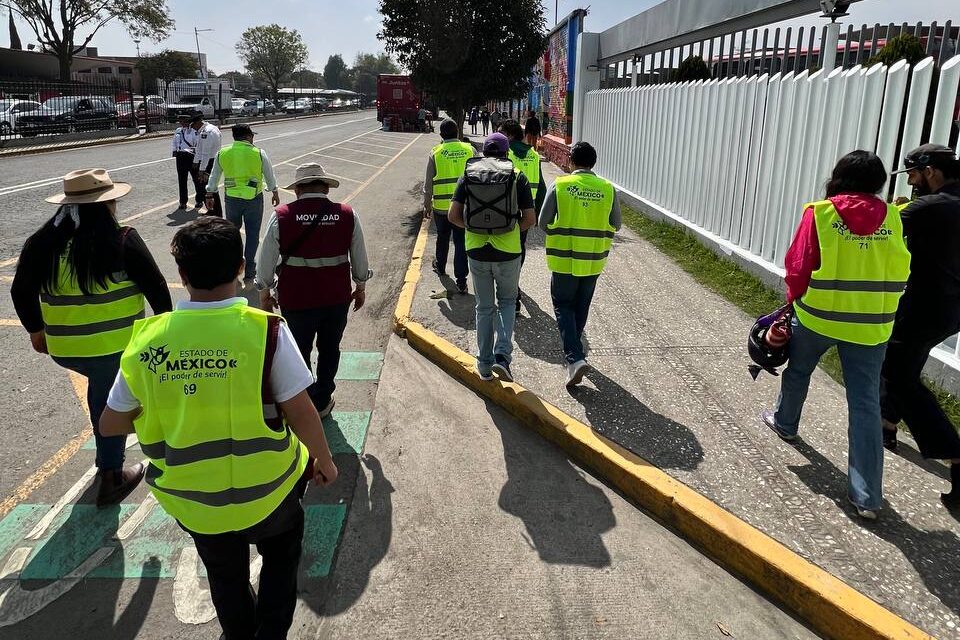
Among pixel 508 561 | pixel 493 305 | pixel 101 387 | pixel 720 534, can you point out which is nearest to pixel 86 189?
pixel 101 387

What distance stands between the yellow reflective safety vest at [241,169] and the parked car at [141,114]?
27.3 meters

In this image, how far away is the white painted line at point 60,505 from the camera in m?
3.44

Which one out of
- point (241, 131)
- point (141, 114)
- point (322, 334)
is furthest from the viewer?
point (141, 114)

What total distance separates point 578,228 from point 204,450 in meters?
3.26

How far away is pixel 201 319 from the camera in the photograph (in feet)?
6.57

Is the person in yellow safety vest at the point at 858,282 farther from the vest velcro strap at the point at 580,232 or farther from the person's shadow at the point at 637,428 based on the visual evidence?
the vest velcro strap at the point at 580,232

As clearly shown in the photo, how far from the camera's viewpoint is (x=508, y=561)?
3.26 meters

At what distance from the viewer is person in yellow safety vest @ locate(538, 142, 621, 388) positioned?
15.5 feet

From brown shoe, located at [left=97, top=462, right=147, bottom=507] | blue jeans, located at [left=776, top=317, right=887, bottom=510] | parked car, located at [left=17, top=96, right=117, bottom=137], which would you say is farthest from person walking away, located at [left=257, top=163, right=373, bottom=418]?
parked car, located at [left=17, top=96, right=117, bottom=137]

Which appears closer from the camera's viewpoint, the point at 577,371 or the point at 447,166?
the point at 577,371

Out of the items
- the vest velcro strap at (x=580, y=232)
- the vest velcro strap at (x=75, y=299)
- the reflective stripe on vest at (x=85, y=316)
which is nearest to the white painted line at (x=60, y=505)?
the reflective stripe on vest at (x=85, y=316)

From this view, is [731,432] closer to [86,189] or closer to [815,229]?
[815,229]

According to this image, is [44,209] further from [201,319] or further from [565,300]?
[201,319]

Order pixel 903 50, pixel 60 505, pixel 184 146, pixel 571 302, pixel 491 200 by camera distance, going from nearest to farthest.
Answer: pixel 60 505, pixel 491 200, pixel 571 302, pixel 903 50, pixel 184 146
